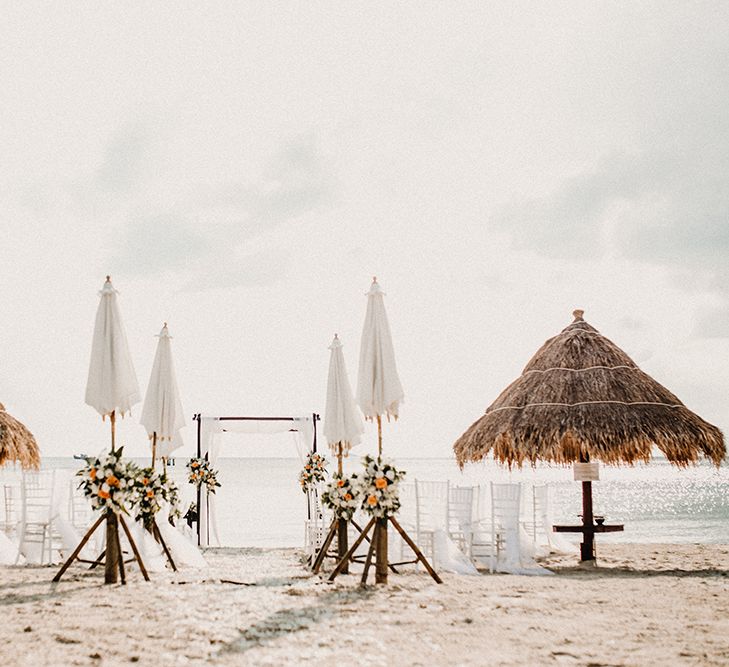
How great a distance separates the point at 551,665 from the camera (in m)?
4.54

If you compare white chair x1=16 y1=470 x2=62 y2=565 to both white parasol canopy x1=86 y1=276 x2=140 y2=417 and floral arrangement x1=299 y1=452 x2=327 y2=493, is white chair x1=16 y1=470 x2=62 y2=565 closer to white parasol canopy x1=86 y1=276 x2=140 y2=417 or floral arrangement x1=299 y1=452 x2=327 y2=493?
white parasol canopy x1=86 y1=276 x2=140 y2=417

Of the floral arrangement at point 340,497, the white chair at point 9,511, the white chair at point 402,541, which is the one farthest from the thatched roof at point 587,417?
the white chair at point 9,511

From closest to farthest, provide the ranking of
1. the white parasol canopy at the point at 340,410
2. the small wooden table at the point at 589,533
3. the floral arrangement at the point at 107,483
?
the floral arrangement at the point at 107,483
the white parasol canopy at the point at 340,410
the small wooden table at the point at 589,533

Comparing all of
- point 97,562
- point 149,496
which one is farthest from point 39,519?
point 149,496

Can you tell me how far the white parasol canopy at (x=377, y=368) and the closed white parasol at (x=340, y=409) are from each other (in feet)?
5.38

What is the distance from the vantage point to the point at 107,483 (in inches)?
307

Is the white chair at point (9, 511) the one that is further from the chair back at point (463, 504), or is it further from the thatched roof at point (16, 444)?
the chair back at point (463, 504)

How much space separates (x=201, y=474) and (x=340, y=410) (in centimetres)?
571

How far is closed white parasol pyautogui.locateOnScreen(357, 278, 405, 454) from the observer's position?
8562mm

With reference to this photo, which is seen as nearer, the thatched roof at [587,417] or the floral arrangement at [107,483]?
the floral arrangement at [107,483]

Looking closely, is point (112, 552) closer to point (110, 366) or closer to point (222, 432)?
point (110, 366)

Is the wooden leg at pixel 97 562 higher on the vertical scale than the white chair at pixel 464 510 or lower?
lower

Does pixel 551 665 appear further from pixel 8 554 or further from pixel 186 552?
pixel 8 554

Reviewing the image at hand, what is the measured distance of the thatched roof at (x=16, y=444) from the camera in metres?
12.1
